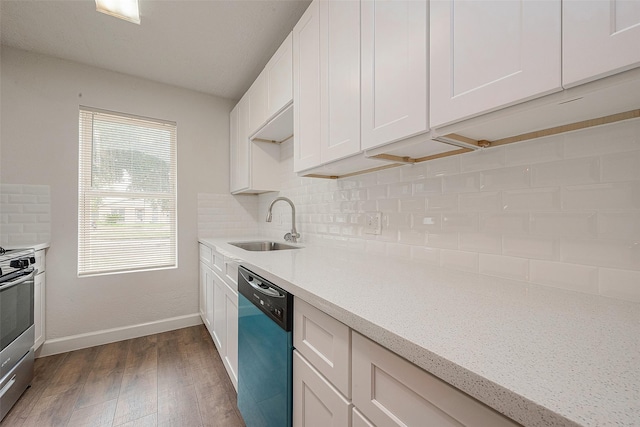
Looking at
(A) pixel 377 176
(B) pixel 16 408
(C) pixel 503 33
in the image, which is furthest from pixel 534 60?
(B) pixel 16 408

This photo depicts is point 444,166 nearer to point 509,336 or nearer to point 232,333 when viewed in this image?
point 509,336

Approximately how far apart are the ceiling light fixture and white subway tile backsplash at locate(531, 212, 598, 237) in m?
2.48

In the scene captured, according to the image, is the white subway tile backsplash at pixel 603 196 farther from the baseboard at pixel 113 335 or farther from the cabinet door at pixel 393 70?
the baseboard at pixel 113 335

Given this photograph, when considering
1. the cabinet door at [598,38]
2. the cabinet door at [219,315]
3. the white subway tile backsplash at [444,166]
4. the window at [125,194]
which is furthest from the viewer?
the window at [125,194]

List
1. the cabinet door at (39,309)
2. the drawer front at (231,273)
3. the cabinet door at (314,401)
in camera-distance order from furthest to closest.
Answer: the cabinet door at (39,309) < the drawer front at (231,273) < the cabinet door at (314,401)

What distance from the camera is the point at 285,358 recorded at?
3.16 ft

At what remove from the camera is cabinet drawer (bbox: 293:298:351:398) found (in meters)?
0.69

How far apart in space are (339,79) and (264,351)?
1.28m

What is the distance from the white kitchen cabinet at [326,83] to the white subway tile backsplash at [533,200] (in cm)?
60

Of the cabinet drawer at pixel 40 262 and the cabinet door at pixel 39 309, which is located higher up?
the cabinet drawer at pixel 40 262

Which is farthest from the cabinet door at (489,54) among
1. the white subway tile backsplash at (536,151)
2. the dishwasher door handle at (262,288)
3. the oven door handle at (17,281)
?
the oven door handle at (17,281)

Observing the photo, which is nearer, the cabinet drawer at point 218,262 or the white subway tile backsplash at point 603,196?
the white subway tile backsplash at point 603,196

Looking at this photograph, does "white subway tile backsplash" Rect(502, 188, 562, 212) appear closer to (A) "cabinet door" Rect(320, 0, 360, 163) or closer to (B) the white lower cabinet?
(A) "cabinet door" Rect(320, 0, 360, 163)

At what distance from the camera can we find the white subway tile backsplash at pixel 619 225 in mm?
695
